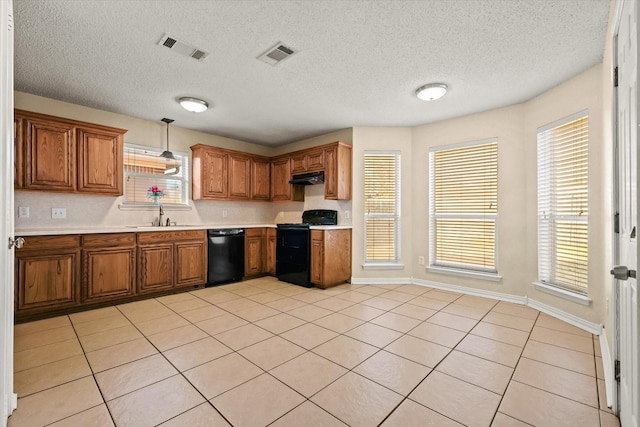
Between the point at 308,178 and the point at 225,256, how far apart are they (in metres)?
1.86

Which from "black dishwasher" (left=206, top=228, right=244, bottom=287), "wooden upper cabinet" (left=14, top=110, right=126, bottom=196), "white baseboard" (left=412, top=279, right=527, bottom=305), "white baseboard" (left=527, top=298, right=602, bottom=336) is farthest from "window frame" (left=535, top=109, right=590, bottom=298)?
"wooden upper cabinet" (left=14, top=110, right=126, bottom=196)

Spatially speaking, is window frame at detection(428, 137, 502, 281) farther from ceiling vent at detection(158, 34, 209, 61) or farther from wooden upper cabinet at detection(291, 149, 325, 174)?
ceiling vent at detection(158, 34, 209, 61)

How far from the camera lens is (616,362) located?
1616 mm

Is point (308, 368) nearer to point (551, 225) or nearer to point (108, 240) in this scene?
point (108, 240)

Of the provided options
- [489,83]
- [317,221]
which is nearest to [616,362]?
[489,83]

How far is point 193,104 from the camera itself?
3.58 m

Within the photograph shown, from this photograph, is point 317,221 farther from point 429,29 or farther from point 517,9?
point 517,9

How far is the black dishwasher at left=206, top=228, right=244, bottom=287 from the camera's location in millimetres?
4496

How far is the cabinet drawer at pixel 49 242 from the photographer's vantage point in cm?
298

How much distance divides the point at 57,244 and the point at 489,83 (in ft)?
16.3

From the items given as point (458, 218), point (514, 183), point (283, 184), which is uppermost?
point (283, 184)

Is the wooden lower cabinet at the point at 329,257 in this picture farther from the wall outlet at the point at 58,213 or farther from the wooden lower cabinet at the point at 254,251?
the wall outlet at the point at 58,213

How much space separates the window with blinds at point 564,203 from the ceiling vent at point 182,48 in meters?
3.67

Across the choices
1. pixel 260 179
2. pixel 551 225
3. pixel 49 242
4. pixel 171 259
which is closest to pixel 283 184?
pixel 260 179
